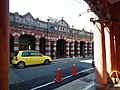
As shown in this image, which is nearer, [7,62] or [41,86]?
[7,62]

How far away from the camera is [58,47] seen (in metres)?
27.1

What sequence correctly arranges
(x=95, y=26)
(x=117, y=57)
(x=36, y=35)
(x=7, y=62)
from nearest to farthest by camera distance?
1. (x=7, y=62)
2. (x=95, y=26)
3. (x=117, y=57)
4. (x=36, y=35)

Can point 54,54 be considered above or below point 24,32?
below

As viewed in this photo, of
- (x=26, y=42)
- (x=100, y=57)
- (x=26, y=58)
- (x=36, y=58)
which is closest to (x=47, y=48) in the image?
(x=26, y=42)

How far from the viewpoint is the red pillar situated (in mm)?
2307

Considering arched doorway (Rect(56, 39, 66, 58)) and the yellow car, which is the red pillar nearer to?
the yellow car

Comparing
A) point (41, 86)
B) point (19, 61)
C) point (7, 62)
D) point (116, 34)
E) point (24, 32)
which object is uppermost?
point (24, 32)

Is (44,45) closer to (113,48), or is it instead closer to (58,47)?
(58,47)

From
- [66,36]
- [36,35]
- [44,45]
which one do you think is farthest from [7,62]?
[66,36]

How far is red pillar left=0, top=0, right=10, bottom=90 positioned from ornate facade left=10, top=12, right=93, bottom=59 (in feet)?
52.3

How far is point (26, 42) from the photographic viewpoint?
70.3 feet

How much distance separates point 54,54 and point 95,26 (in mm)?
17107

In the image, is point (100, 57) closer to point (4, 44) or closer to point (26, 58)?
point (4, 44)

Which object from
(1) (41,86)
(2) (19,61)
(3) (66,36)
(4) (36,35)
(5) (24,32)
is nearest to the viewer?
(1) (41,86)
